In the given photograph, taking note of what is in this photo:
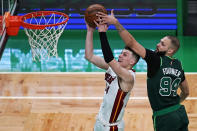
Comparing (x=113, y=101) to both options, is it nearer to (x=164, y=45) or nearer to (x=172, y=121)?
(x=172, y=121)

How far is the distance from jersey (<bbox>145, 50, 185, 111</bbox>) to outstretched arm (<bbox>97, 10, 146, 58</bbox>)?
331 mm

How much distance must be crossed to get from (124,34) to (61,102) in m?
3.63

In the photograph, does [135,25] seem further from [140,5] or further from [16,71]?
[16,71]

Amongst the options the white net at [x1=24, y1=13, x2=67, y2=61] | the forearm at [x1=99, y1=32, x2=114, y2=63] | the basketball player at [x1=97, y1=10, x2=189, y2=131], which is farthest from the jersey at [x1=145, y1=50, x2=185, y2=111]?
the white net at [x1=24, y1=13, x2=67, y2=61]

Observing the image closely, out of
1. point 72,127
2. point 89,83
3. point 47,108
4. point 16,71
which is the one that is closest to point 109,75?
point 72,127

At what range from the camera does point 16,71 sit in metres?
9.14

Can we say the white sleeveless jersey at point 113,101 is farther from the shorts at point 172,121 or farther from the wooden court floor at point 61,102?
the wooden court floor at point 61,102

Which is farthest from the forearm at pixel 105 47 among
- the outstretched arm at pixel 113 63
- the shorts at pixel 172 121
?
the shorts at pixel 172 121

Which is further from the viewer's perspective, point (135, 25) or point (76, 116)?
point (135, 25)

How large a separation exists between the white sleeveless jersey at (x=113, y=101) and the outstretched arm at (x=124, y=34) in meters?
0.53

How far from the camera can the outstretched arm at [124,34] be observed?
4.12m

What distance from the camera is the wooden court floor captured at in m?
6.76

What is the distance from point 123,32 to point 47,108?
3.49 m

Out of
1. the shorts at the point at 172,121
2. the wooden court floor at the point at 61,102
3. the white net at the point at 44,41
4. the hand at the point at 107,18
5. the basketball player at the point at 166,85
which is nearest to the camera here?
the hand at the point at 107,18
